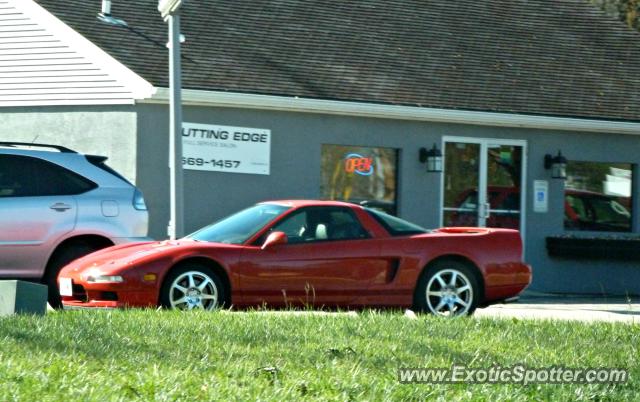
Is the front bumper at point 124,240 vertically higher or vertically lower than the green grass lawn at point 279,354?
higher

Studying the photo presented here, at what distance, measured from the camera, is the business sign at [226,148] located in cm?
1900

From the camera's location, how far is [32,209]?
544 inches

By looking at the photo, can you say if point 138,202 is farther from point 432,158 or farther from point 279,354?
point 432,158

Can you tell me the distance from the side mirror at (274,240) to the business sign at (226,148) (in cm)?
602

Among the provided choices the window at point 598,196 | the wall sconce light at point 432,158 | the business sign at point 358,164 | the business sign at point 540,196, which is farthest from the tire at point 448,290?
the window at point 598,196

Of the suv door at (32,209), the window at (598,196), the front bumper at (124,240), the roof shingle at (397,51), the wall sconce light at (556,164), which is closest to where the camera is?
the suv door at (32,209)

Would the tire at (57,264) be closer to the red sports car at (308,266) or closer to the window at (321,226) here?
the red sports car at (308,266)

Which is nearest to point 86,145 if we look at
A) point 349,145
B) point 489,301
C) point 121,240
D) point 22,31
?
point 22,31

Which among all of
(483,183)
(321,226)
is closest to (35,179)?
(321,226)

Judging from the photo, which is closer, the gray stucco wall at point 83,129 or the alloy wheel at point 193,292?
the alloy wheel at point 193,292

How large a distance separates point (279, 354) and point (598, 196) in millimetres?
15062

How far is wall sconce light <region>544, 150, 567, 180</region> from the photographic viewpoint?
853 inches

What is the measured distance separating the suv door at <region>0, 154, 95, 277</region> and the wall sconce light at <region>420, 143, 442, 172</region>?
7.73 metres

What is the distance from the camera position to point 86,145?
Result: 63.5 feet
